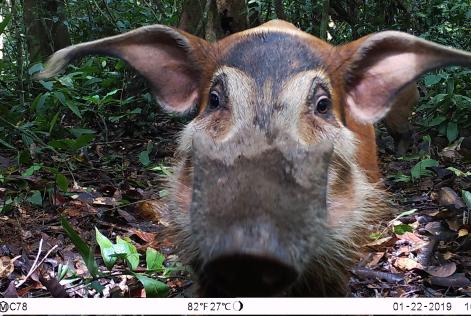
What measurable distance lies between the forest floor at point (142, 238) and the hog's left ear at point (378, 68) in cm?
75

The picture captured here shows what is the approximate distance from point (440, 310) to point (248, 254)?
0.49 m

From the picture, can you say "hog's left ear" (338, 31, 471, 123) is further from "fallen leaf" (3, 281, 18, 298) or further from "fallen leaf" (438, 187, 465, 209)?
"fallen leaf" (3, 281, 18, 298)

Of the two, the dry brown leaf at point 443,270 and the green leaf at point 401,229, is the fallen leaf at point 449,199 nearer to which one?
the green leaf at point 401,229

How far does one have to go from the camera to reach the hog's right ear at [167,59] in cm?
312

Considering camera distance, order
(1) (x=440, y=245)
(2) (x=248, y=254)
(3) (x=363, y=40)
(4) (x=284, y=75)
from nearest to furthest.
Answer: (2) (x=248, y=254) → (4) (x=284, y=75) → (3) (x=363, y=40) → (1) (x=440, y=245)

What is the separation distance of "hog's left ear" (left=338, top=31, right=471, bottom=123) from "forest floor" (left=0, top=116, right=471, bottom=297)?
2.45 ft

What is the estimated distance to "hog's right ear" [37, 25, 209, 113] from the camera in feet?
10.2

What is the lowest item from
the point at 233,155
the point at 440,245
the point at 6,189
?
the point at 440,245

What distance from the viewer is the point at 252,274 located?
5.80 feet

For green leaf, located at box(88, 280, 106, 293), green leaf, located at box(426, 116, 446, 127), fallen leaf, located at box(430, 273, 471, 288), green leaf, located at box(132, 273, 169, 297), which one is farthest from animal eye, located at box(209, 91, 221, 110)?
green leaf, located at box(426, 116, 446, 127)

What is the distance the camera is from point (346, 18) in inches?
307

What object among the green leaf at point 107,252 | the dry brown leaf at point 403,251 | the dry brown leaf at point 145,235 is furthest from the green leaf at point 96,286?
the dry brown leaf at point 403,251

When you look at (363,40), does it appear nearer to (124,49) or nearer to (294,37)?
(294,37)

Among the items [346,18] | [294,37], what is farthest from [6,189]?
[346,18]
